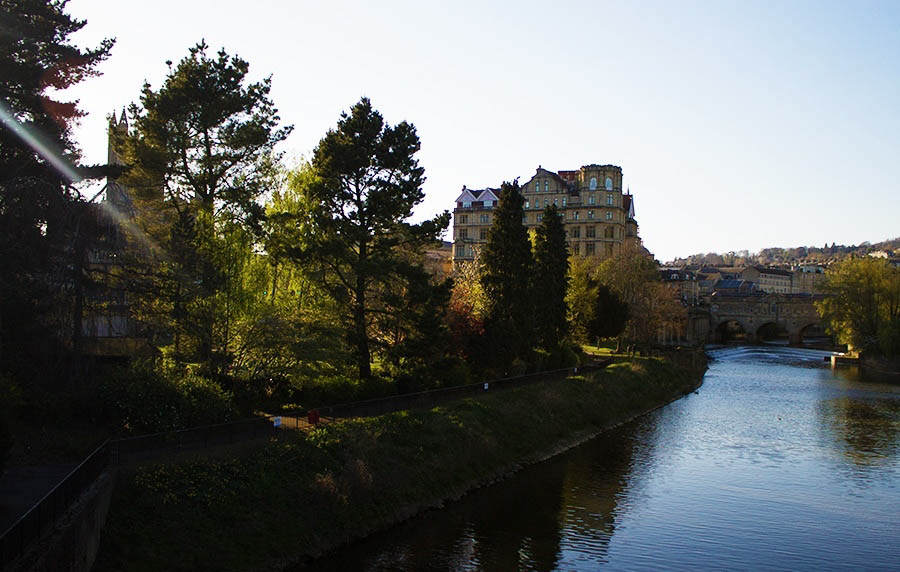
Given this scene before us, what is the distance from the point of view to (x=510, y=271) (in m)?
51.1

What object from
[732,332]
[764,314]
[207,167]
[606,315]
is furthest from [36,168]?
[732,332]

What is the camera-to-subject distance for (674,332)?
11625 cm

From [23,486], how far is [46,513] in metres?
4.06

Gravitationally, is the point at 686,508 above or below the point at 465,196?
below

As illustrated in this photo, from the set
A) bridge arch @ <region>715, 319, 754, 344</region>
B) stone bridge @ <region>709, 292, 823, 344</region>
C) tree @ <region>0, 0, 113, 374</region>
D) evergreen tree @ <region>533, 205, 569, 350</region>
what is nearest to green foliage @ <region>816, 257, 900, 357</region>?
stone bridge @ <region>709, 292, 823, 344</region>

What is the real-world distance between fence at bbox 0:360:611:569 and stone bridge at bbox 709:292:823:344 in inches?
3855

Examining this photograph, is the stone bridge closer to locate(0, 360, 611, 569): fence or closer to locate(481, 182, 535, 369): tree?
locate(481, 182, 535, 369): tree

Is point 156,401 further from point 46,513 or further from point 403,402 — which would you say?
point 403,402

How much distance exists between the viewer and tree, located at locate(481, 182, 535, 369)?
5024 cm

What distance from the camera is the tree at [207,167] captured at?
32.3 meters

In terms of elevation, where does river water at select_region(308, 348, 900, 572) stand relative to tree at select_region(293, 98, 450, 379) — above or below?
below

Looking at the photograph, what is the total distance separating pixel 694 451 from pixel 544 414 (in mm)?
8623

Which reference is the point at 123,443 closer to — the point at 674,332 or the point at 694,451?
the point at 694,451

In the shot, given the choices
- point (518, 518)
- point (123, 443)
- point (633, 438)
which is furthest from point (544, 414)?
point (123, 443)
